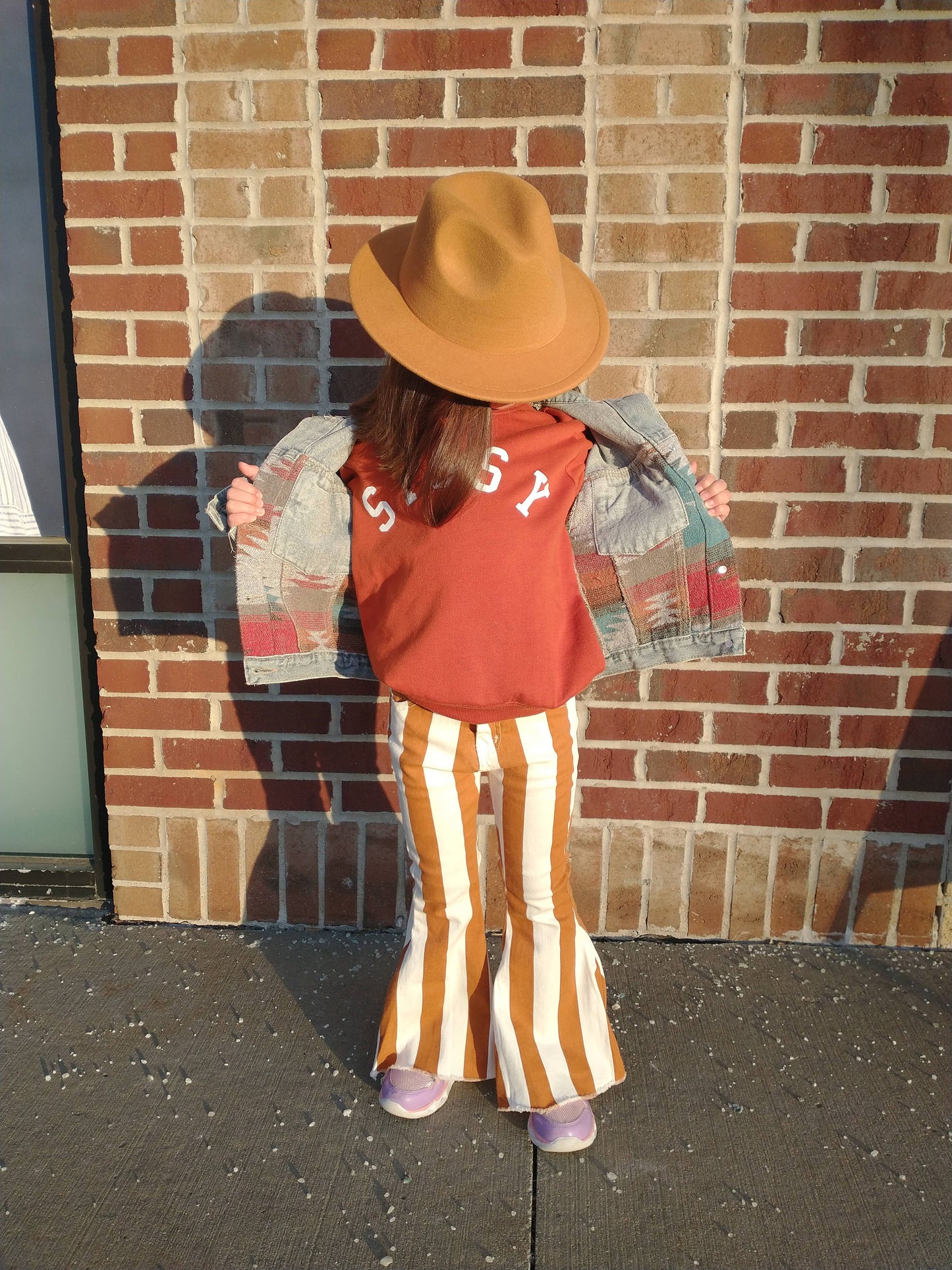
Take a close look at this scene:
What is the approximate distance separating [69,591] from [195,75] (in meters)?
1.51

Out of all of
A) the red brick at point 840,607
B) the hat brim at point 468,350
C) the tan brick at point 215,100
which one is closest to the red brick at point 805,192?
the hat brim at point 468,350

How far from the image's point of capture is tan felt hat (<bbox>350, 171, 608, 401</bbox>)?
68.4 inches

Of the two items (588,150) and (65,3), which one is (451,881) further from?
(65,3)

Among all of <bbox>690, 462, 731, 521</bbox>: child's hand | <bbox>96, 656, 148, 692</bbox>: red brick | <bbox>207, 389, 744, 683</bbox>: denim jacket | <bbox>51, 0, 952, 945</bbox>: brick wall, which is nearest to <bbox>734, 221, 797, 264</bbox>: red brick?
<bbox>51, 0, 952, 945</bbox>: brick wall

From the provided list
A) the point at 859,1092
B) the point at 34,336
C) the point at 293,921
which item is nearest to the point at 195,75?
the point at 34,336

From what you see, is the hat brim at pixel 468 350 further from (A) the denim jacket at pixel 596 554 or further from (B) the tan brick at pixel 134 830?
(B) the tan brick at pixel 134 830

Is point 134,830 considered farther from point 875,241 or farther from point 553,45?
point 875,241

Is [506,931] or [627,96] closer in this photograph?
[506,931]

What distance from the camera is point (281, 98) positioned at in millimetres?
2365

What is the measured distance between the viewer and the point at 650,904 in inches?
108

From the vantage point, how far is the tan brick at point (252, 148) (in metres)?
2.38

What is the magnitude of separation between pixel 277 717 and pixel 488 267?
149 cm

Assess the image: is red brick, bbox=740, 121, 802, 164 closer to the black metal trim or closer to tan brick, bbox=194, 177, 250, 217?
tan brick, bbox=194, 177, 250, 217

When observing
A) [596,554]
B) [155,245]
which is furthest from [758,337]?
[155,245]
